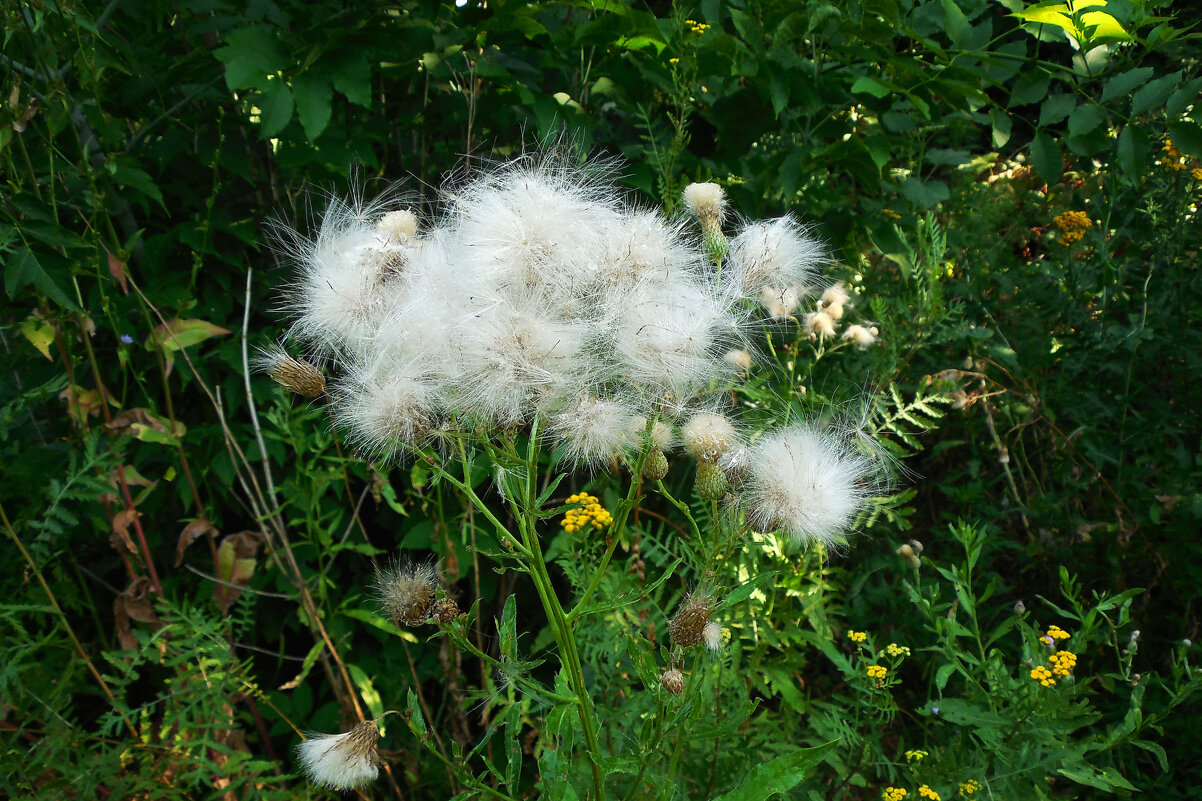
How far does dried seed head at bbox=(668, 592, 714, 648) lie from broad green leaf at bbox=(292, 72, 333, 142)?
1227 millimetres

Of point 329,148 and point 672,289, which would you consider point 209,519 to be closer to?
point 329,148

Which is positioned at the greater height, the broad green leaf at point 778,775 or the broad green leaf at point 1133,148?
the broad green leaf at point 1133,148

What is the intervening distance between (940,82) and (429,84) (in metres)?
1.32

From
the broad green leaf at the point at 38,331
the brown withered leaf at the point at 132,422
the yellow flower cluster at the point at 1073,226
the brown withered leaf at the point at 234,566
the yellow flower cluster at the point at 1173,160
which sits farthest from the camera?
the yellow flower cluster at the point at 1073,226

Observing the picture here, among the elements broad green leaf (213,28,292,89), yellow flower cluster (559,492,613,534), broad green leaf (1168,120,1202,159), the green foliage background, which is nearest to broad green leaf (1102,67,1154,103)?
the green foliage background

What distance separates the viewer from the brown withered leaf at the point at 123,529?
1954 millimetres

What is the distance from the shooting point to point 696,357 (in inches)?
44.1

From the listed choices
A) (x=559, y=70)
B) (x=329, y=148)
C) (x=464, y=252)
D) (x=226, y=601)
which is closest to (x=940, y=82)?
(x=559, y=70)

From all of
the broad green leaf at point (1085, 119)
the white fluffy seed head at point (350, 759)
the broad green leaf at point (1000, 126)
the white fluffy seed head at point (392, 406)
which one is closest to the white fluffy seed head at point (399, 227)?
the white fluffy seed head at point (392, 406)

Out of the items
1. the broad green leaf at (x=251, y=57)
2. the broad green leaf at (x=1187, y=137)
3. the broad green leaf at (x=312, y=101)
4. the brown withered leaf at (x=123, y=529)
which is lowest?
the brown withered leaf at (x=123, y=529)

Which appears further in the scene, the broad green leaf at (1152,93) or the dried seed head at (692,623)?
the broad green leaf at (1152,93)

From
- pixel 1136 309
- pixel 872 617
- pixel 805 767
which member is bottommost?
pixel 872 617

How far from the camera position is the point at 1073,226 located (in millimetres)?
2799

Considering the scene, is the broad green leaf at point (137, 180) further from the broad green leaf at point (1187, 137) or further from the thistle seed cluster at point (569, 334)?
the broad green leaf at point (1187, 137)
